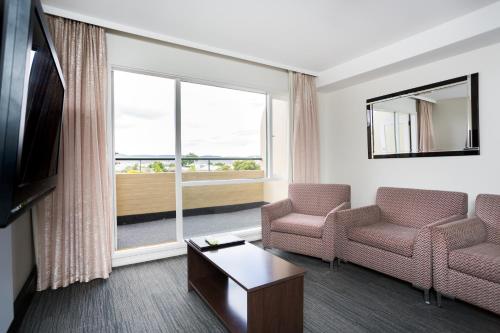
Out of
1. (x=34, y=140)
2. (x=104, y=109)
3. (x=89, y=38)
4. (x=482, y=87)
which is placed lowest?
(x=34, y=140)

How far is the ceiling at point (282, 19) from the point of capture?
8.11 ft

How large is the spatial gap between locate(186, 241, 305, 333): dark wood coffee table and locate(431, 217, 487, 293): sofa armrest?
124cm

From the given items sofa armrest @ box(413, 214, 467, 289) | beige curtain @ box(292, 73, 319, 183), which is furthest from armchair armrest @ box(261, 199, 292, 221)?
sofa armrest @ box(413, 214, 467, 289)

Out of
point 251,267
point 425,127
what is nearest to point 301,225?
point 251,267

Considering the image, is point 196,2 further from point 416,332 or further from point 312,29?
point 416,332

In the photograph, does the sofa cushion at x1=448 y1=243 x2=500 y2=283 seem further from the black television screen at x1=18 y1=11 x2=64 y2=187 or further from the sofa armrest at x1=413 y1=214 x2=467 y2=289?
the black television screen at x1=18 y1=11 x2=64 y2=187

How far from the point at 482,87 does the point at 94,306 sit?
426cm

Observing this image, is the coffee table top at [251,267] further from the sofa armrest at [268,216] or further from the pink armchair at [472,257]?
the pink armchair at [472,257]

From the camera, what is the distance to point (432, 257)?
2.23 m

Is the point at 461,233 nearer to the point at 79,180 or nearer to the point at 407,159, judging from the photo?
the point at 407,159

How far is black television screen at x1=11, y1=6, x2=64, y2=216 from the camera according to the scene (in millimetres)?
1103

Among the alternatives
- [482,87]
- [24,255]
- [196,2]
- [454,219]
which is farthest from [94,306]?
[482,87]

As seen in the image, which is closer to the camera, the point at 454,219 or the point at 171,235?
the point at 454,219

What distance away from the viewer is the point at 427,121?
3.23m
